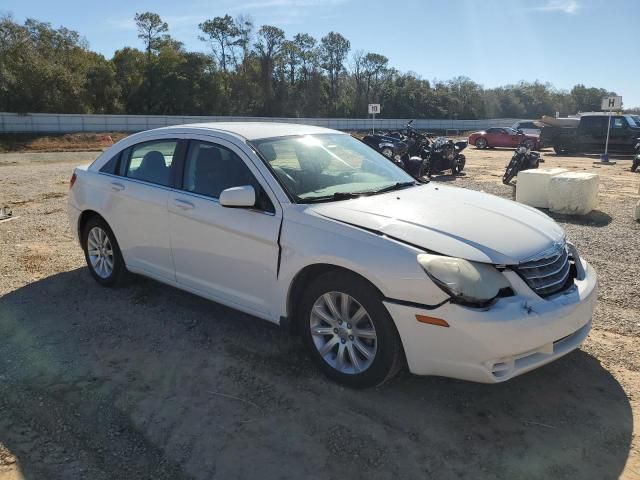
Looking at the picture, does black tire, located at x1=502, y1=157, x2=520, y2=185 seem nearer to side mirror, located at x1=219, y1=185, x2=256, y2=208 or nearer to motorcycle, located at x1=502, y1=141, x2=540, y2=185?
motorcycle, located at x1=502, y1=141, x2=540, y2=185

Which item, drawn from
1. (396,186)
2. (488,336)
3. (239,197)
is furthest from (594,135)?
(488,336)

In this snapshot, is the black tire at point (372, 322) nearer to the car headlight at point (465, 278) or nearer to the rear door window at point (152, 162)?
the car headlight at point (465, 278)

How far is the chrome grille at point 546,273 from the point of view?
3.23 metres

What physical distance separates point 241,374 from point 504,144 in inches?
1225

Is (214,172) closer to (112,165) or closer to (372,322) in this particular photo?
(112,165)

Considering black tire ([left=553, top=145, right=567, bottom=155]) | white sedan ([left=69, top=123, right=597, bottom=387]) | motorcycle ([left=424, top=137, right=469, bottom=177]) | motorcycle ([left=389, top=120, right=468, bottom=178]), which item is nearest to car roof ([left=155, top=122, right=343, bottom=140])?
white sedan ([left=69, top=123, right=597, bottom=387])

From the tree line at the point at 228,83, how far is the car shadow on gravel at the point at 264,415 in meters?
43.4

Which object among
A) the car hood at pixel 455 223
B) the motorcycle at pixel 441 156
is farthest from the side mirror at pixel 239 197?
the motorcycle at pixel 441 156

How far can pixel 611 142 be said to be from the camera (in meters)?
24.9

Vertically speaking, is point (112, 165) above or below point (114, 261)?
above

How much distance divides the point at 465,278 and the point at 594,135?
2585 centimetres

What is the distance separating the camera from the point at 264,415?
3.26 meters

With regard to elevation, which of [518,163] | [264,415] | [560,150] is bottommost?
[264,415]

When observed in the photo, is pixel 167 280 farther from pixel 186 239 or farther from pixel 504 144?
pixel 504 144
